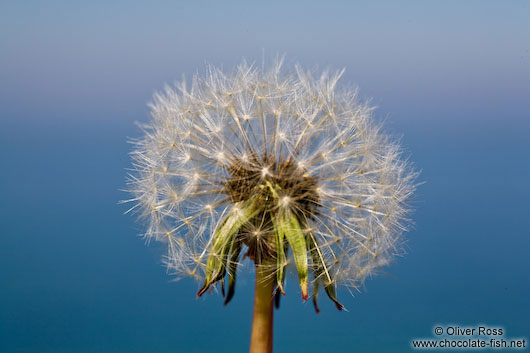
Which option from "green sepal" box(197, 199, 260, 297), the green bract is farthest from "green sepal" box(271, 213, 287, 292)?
"green sepal" box(197, 199, 260, 297)

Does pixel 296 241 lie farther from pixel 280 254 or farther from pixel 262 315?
pixel 262 315

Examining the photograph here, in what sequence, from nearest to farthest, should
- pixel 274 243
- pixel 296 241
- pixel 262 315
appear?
pixel 296 241
pixel 274 243
pixel 262 315

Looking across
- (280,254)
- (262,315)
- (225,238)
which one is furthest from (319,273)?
(225,238)

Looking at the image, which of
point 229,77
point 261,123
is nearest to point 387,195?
point 261,123

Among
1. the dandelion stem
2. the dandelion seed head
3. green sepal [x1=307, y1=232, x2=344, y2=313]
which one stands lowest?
the dandelion stem

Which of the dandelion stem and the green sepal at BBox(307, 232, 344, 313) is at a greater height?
the green sepal at BBox(307, 232, 344, 313)

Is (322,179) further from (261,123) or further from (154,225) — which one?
(154,225)

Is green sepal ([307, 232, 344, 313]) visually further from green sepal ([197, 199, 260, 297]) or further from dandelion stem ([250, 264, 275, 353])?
green sepal ([197, 199, 260, 297])
